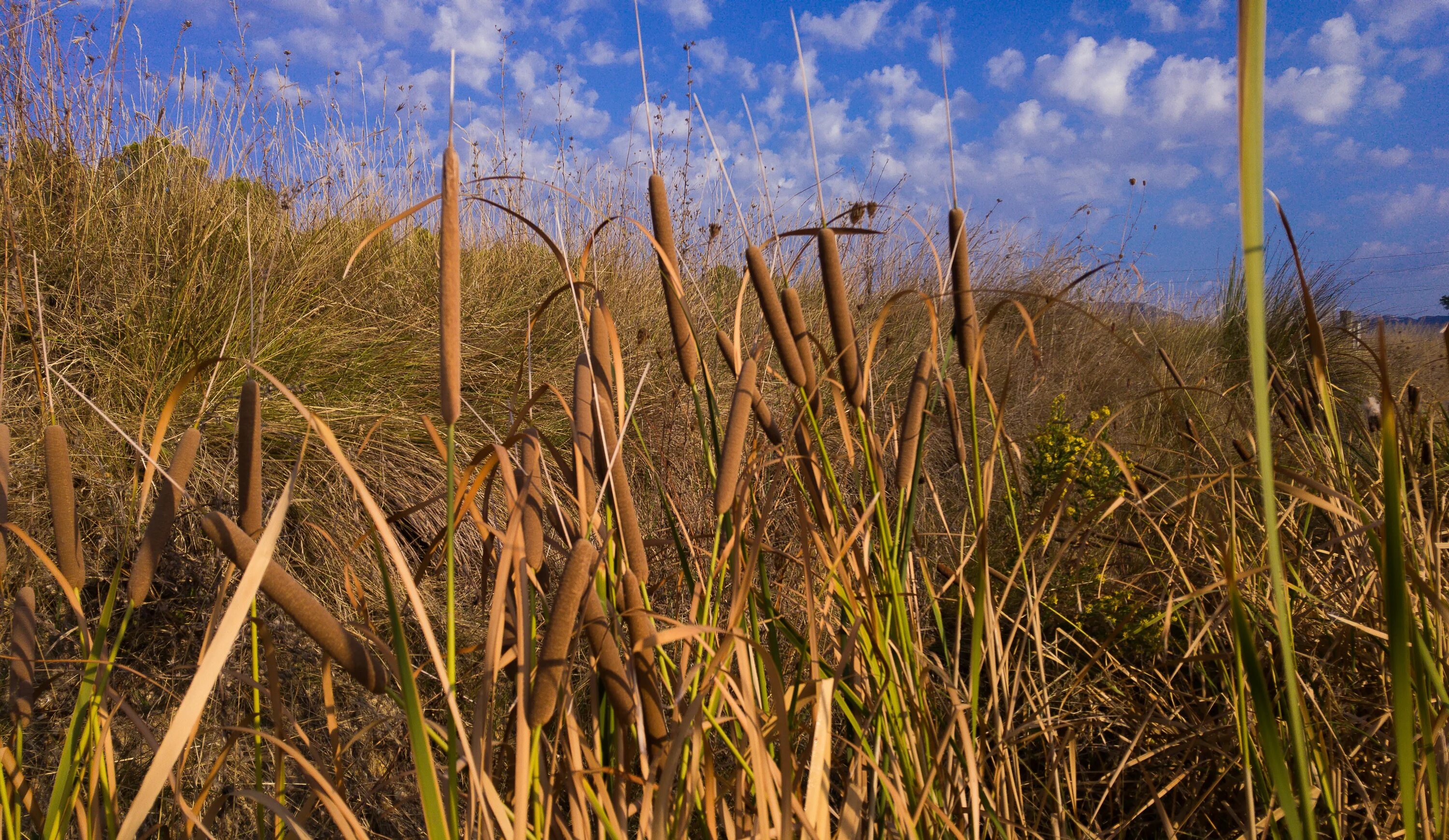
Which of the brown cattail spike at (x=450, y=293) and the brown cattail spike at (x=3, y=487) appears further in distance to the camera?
the brown cattail spike at (x=3, y=487)

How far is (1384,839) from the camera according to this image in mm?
820

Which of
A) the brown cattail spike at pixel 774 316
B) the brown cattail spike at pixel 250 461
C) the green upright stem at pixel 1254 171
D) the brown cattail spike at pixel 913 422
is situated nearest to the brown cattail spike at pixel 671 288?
the brown cattail spike at pixel 774 316

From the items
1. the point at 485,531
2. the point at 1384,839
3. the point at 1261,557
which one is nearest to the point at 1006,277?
the point at 1261,557

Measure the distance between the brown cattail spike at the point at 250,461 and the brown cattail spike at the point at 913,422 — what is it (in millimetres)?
514

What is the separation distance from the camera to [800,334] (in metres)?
0.73

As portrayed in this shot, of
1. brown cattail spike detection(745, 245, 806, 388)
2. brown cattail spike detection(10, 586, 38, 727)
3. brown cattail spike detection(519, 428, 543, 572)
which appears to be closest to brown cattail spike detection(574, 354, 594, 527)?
brown cattail spike detection(519, 428, 543, 572)

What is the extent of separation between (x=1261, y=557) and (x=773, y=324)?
1.04 meters

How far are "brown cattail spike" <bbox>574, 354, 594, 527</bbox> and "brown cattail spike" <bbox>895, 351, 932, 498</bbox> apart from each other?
293mm

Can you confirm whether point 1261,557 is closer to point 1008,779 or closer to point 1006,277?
point 1008,779

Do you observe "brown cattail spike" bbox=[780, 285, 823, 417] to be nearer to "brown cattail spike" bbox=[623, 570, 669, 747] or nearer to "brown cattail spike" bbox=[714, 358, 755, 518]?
"brown cattail spike" bbox=[714, 358, 755, 518]

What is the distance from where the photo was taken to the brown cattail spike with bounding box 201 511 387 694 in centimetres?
41

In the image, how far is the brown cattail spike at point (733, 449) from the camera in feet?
1.97

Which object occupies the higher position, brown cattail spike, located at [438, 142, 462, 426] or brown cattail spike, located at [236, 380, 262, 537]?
brown cattail spike, located at [438, 142, 462, 426]

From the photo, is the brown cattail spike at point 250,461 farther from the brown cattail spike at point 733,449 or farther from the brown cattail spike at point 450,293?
the brown cattail spike at point 733,449
